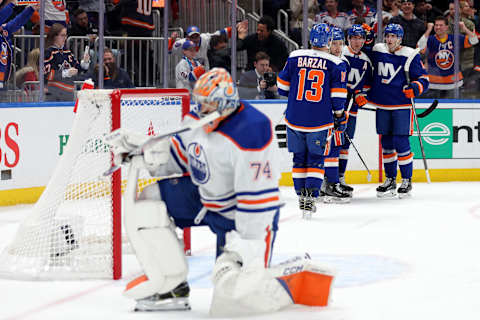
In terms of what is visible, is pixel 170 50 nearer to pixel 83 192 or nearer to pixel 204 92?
pixel 83 192

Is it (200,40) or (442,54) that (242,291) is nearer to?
(200,40)

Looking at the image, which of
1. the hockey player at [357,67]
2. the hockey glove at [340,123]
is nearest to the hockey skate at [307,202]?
the hockey glove at [340,123]

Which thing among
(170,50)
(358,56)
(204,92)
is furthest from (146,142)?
(170,50)

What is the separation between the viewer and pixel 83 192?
445cm

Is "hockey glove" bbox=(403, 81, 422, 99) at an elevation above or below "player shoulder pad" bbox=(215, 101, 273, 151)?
above

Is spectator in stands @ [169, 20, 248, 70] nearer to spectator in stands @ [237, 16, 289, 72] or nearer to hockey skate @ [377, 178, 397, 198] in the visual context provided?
spectator in stands @ [237, 16, 289, 72]

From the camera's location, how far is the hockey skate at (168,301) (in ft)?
11.7

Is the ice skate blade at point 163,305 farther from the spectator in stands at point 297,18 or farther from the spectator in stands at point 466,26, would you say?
the spectator in stands at point 466,26

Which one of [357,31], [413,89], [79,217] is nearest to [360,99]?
[413,89]

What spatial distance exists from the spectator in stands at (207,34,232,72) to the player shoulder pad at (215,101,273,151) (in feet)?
15.8

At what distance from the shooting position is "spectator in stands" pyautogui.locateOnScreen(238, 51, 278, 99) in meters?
8.34

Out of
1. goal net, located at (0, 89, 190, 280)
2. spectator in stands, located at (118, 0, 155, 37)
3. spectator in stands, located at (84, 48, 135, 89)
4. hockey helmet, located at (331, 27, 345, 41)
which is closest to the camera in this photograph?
goal net, located at (0, 89, 190, 280)

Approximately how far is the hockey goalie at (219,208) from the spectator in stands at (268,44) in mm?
4882

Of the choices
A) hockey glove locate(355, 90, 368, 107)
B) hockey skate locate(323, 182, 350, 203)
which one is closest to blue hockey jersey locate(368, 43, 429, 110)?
hockey glove locate(355, 90, 368, 107)
